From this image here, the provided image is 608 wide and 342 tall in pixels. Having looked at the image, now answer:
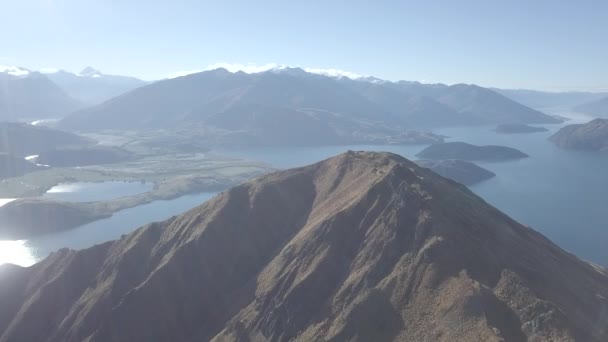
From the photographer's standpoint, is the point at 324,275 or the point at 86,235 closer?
the point at 324,275

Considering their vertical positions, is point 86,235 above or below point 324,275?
below

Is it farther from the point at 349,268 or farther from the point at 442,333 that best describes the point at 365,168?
the point at 442,333

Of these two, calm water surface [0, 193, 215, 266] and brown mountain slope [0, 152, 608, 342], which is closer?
brown mountain slope [0, 152, 608, 342]

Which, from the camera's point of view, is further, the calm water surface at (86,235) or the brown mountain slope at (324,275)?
the calm water surface at (86,235)

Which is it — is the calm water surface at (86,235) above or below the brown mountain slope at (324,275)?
below

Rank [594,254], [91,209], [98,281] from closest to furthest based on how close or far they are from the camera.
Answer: [98,281]
[594,254]
[91,209]

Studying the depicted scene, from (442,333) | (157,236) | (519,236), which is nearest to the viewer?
(442,333)

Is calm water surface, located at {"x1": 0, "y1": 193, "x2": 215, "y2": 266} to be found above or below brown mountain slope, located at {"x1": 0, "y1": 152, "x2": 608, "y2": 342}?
below

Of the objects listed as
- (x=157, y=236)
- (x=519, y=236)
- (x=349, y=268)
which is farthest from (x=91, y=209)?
(x=519, y=236)
